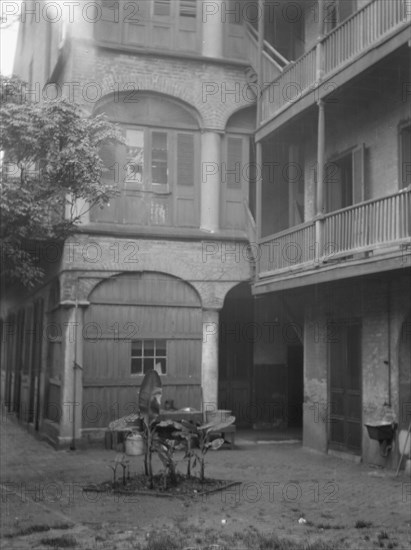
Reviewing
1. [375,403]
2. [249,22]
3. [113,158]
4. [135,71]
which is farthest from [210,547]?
[249,22]

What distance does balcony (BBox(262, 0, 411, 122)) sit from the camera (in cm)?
1275

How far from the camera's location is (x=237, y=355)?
824 inches

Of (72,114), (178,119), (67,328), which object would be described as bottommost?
(67,328)

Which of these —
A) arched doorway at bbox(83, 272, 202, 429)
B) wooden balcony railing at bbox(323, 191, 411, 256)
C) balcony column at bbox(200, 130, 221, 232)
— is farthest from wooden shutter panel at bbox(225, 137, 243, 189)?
wooden balcony railing at bbox(323, 191, 411, 256)

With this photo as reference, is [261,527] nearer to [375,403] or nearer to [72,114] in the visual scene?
[375,403]

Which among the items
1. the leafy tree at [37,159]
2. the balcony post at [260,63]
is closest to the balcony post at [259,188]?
the balcony post at [260,63]

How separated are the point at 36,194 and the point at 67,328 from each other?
16.8 feet

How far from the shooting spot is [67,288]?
17047 mm

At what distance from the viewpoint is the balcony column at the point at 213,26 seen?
61.6 feet

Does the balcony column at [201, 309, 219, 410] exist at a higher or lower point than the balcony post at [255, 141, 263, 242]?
lower

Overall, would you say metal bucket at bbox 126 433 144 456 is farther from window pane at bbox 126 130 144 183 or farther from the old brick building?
window pane at bbox 126 130 144 183

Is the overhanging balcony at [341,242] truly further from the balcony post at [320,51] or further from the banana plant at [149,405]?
the banana plant at [149,405]

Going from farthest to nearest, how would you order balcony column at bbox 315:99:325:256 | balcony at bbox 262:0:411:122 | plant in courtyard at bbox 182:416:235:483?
balcony column at bbox 315:99:325:256 < balcony at bbox 262:0:411:122 < plant in courtyard at bbox 182:416:235:483

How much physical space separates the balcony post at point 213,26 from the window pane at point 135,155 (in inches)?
109
